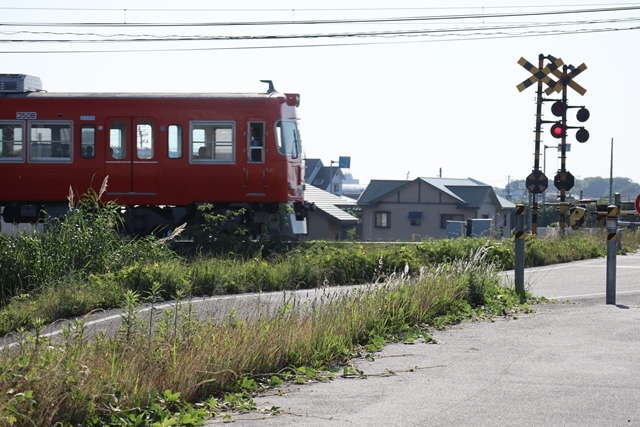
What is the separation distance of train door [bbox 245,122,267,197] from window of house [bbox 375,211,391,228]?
4118 cm

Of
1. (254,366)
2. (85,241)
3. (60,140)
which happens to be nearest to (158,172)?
(60,140)

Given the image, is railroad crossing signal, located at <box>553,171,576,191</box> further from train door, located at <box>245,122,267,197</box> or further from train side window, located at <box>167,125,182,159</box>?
train side window, located at <box>167,125,182,159</box>

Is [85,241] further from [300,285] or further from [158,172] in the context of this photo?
[158,172]

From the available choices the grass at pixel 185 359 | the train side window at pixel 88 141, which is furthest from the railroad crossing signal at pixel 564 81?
the grass at pixel 185 359

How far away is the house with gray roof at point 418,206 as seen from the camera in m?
59.8

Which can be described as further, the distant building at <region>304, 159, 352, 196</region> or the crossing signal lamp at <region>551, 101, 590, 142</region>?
the distant building at <region>304, 159, 352, 196</region>

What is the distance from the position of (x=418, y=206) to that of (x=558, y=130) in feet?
119

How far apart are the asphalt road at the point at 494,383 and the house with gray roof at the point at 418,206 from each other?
Answer: 162 ft

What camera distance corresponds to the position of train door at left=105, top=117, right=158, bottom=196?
20.8 metres

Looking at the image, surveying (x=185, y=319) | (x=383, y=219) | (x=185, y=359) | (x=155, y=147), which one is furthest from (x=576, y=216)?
(x=383, y=219)

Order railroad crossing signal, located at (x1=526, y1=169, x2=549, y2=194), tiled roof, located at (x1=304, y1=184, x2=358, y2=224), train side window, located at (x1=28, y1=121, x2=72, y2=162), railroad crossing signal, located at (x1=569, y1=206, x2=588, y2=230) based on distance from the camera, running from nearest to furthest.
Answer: railroad crossing signal, located at (x1=569, y1=206, x2=588, y2=230) < train side window, located at (x1=28, y1=121, x2=72, y2=162) < railroad crossing signal, located at (x1=526, y1=169, x2=549, y2=194) < tiled roof, located at (x1=304, y1=184, x2=358, y2=224)

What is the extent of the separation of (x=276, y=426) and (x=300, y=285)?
8.29 metres

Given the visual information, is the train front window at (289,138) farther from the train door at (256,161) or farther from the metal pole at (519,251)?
the metal pole at (519,251)

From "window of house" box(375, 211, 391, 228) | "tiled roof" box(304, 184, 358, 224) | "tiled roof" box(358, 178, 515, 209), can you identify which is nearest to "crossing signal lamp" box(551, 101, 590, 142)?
"tiled roof" box(304, 184, 358, 224)
